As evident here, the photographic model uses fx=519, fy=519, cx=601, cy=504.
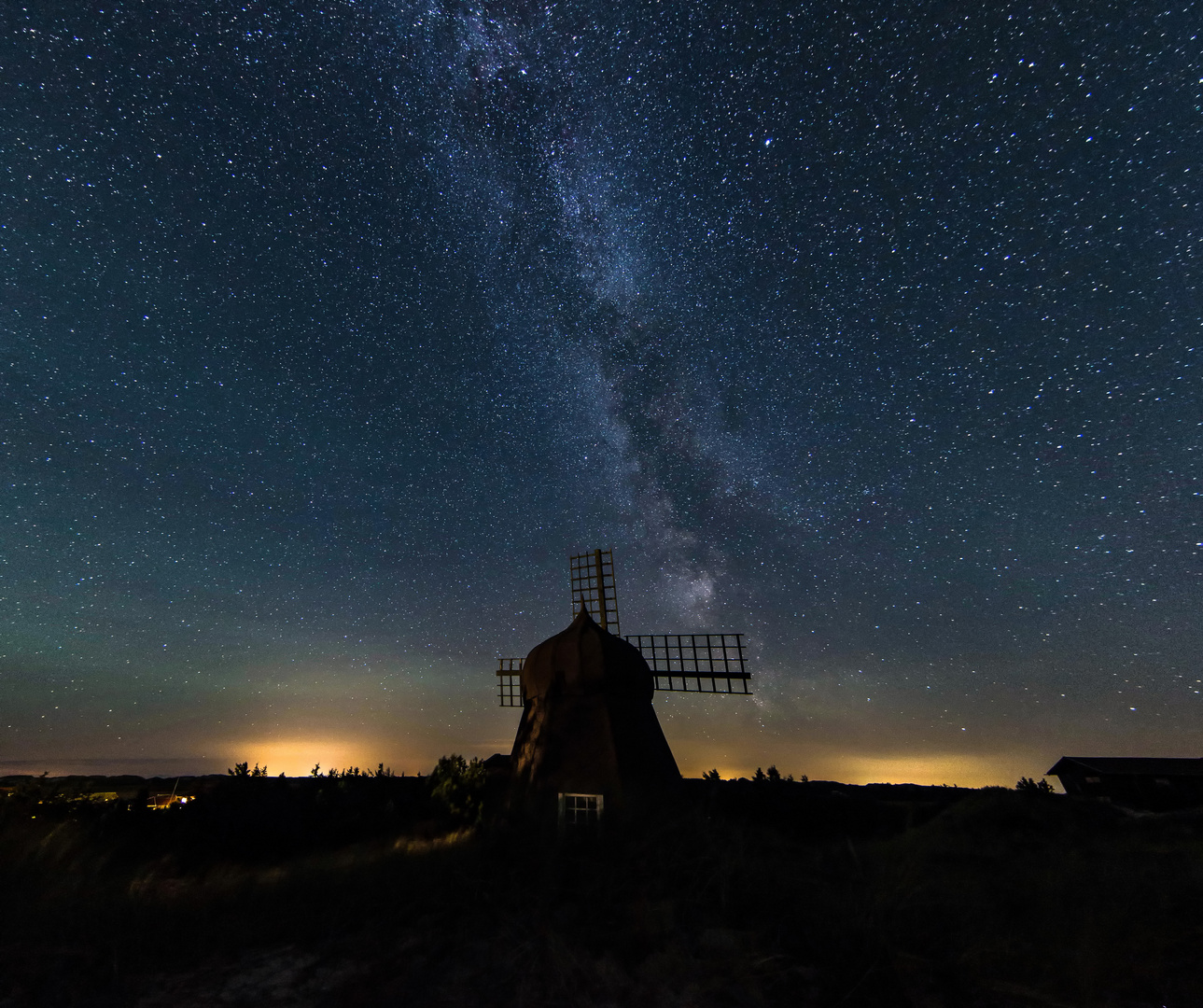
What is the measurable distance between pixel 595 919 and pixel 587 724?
8.57 meters

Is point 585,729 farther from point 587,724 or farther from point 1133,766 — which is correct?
point 1133,766

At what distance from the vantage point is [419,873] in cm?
931

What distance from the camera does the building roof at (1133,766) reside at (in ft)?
94.3

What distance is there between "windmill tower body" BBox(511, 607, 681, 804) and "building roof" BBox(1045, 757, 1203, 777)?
31.4 metres

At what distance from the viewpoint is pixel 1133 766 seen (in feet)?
99.1

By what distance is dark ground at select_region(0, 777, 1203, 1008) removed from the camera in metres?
5.32

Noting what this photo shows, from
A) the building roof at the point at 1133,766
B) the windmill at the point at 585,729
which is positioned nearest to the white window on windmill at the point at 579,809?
the windmill at the point at 585,729

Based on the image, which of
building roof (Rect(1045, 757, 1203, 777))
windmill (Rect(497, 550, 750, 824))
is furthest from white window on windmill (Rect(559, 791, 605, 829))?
building roof (Rect(1045, 757, 1203, 777))

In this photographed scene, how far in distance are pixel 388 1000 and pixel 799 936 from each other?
4770 mm

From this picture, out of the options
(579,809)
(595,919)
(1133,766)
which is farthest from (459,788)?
(1133,766)

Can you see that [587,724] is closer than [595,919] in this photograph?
No

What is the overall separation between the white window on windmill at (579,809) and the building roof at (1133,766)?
34343 mm

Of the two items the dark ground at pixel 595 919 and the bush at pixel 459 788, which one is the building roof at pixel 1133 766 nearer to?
the dark ground at pixel 595 919

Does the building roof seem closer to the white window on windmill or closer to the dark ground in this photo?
the dark ground
